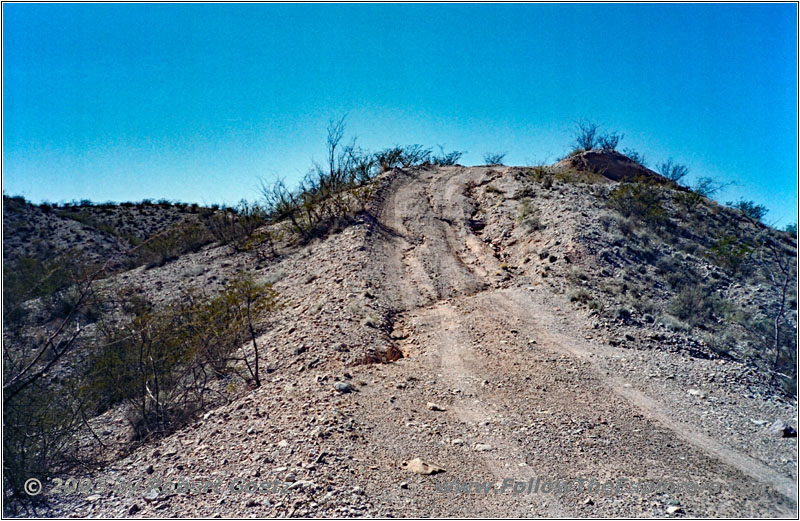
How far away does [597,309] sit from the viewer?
10.2m

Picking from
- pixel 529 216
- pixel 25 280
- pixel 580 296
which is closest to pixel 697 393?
pixel 580 296

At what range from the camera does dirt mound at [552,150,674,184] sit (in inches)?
1110

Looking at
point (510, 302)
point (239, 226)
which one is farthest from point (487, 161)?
point (510, 302)

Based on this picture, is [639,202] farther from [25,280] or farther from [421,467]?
[25,280]

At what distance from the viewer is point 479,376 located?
755 centimetres

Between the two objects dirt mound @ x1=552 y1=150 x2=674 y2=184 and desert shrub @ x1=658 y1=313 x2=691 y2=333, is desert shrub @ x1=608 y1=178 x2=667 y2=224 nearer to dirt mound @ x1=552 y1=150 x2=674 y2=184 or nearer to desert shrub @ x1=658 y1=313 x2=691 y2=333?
dirt mound @ x1=552 y1=150 x2=674 y2=184

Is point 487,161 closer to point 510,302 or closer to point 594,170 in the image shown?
point 594,170

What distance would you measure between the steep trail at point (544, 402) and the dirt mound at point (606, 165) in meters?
17.4

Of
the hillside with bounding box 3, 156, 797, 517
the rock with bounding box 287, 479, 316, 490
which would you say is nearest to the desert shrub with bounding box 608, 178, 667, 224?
the hillside with bounding box 3, 156, 797, 517

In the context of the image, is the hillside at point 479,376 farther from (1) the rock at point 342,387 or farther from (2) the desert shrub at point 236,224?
(2) the desert shrub at point 236,224

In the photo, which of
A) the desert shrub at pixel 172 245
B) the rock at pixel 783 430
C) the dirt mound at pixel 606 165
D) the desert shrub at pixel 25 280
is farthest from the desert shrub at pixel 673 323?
the dirt mound at pixel 606 165

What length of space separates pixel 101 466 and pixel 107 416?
2862 millimetres

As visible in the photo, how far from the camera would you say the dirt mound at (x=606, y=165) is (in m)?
28.2

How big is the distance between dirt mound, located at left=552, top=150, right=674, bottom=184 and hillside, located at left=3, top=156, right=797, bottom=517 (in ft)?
35.1
